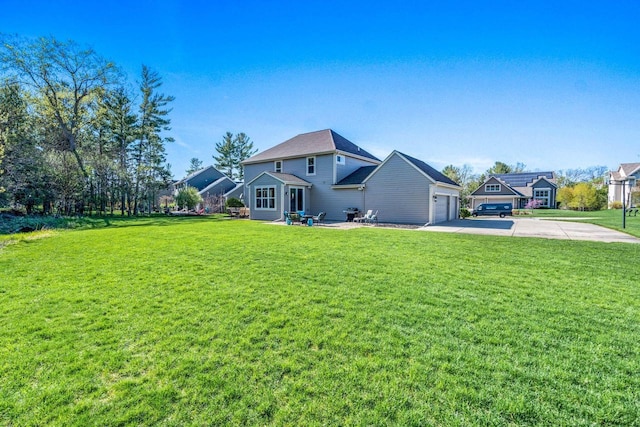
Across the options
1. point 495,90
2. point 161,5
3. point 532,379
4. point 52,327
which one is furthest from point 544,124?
point 52,327

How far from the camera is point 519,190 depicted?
4306cm

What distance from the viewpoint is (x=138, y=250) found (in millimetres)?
8039

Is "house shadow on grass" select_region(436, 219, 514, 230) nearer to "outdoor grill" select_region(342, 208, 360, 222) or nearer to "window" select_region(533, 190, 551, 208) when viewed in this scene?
"outdoor grill" select_region(342, 208, 360, 222)

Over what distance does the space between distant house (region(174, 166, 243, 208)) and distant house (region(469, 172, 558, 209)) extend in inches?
1341

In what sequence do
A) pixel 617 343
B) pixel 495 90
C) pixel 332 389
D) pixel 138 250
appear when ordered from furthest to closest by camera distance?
pixel 495 90 < pixel 138 250 < pixel 617 343 < pixel 332 389

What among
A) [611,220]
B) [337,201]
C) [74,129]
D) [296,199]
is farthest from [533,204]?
[74,129]

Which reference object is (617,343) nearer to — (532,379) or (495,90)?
(532,379)

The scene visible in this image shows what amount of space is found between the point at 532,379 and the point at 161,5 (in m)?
16.4

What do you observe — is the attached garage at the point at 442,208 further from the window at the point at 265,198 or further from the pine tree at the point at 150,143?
the pine tree at the point at 150,143

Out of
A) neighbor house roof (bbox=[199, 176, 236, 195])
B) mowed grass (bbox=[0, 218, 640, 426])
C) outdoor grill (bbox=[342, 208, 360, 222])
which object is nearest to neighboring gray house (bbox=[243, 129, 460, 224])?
outdoor grill (bbox=[342, 208, 360, 222])

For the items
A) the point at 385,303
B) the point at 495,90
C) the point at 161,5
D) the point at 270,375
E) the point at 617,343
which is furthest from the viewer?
the point at 495,90

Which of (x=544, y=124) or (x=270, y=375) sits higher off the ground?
(x=544, y=124)

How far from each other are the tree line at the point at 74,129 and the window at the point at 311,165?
18098 millimetres

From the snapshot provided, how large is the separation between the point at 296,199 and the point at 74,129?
65.2 feet
